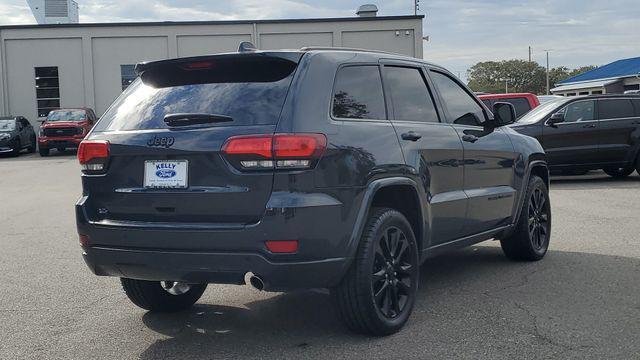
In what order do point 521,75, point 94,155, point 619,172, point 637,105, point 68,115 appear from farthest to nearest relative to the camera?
point 521,75 → point 68,115 → point 619,172 → point 637,105 → point 94,155

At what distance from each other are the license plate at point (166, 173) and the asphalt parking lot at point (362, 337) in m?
1.07

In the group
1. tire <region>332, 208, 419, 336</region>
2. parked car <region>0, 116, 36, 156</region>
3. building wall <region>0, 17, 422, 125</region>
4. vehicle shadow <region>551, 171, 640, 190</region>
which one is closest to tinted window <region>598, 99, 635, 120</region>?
vehicle shadow <region>551, 171, 640, 190</region>

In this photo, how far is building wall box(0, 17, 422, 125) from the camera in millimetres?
32406

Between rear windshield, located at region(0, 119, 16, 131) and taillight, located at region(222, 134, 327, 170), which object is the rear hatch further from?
rear windshield, located at region(0, 119, 16, 131)

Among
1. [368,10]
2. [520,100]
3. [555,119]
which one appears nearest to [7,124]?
[368,10]

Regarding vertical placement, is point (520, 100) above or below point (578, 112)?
above

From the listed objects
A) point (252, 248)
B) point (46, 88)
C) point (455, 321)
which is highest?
point (46, 88)

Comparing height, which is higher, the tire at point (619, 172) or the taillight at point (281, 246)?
the taillight at point (281, 246)

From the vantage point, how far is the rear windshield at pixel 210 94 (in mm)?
4074

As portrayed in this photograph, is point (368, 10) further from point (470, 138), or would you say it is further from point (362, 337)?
point (362, 337)

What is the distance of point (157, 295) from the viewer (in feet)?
16.8

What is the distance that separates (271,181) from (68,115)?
80.0 feet

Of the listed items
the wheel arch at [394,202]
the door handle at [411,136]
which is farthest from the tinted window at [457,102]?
the wheel arch at [394,202]

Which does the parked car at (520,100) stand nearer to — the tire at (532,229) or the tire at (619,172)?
the tire at (619,172)
